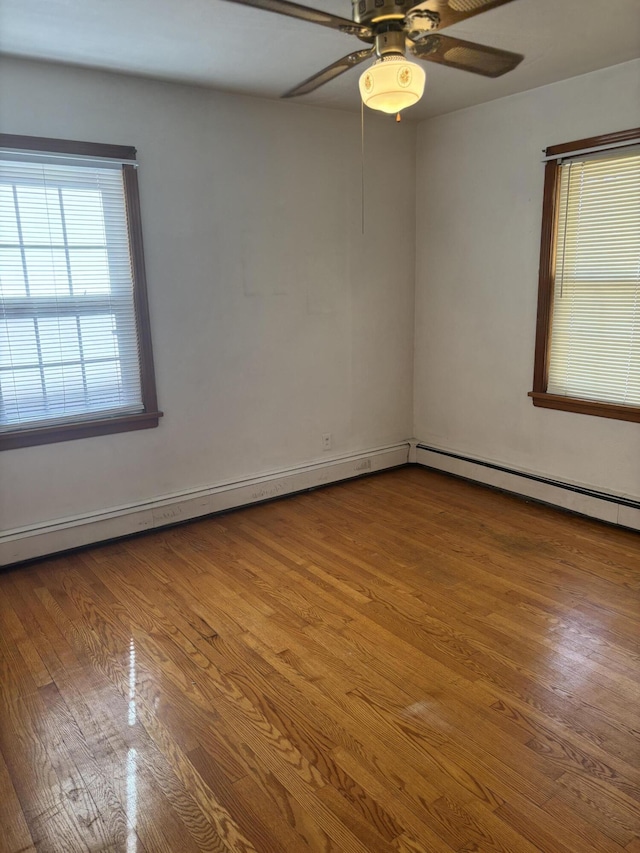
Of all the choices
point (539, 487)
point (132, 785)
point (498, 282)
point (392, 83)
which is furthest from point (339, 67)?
point (539, 487)

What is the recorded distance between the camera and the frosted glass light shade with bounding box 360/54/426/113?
1839mm

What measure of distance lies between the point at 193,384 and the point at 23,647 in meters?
1.71

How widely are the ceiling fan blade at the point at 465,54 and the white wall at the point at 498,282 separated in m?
1.26

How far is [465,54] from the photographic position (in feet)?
7.22

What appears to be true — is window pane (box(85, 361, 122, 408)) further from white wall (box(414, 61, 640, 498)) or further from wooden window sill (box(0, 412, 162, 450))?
white wall (box(414, 61, 640, 498))

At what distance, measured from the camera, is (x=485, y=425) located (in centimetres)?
423

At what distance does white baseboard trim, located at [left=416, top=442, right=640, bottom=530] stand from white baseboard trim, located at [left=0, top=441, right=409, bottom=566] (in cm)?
34

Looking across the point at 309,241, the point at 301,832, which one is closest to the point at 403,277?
the point at 309,241

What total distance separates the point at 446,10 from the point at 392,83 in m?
0.26

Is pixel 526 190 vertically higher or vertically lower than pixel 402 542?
higher

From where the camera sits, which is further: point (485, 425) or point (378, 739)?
point (485, 425)

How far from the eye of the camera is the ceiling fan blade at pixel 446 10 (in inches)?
69.2

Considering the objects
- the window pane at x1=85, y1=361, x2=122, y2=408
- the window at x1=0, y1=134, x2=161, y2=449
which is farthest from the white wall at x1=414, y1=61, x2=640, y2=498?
the window pane at x1=85, y1=361, x2=122, y2=408

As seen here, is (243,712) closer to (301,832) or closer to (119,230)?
(301,832)
